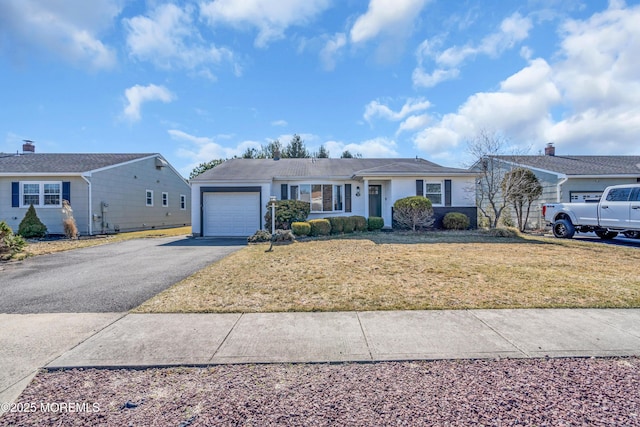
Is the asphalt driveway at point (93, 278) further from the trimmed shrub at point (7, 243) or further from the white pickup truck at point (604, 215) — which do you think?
the white pickup truck at point (604, 215)

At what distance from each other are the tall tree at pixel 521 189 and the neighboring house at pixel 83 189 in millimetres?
22285

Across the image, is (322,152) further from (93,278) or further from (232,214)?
(93,278)

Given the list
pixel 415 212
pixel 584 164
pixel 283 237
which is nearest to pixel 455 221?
pixel 415 212

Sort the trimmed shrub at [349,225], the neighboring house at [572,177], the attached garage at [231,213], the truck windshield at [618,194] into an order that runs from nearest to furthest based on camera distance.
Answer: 1. the truck windshield at [618,194]
2. the trimmed shrub at [349,225]
3. the attached garage at [231,213]
4. the neighboring house at [572,177]

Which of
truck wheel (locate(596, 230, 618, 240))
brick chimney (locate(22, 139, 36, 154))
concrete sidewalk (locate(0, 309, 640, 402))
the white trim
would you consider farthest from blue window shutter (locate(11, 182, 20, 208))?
truck wheel (locate(596, 230, 618, 240))

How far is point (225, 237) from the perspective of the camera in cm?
1555

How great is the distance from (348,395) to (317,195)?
1421 cm

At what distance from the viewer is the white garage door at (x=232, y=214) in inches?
623

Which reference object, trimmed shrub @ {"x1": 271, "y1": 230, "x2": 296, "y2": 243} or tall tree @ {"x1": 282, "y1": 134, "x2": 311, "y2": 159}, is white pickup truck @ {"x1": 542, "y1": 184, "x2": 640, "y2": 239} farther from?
tall tree @ {"x1": 282, "y1": 134, "x2": 311, "y2": 159}

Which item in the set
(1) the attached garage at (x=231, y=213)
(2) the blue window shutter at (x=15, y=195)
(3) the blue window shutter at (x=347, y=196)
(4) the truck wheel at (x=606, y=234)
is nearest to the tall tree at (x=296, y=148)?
(3) the blue window shutter at (x=347, y=196)

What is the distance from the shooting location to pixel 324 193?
16453 mm

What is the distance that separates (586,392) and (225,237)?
1493 cm

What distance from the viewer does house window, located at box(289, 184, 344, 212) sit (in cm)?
1638

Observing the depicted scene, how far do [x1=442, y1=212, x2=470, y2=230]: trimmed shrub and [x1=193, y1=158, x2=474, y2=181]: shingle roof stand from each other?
7.32 ft
